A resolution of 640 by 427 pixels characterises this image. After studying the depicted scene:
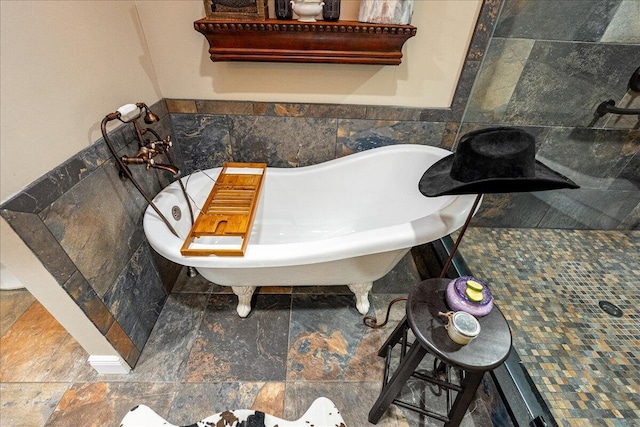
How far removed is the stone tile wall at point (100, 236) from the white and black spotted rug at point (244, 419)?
0.22 metres

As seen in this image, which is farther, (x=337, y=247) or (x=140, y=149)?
(x=140, y=149)

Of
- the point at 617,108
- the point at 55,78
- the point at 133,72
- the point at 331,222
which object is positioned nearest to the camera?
the point at 55,78

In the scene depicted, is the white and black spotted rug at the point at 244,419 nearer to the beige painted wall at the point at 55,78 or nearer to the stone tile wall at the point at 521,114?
the beige painted wall at the point at 55,78

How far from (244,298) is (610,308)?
1.79 metres

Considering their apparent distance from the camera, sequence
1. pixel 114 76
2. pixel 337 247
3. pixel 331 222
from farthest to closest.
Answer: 1. pixel 331 222
2. pixel 114 76
3. pixel 337 247

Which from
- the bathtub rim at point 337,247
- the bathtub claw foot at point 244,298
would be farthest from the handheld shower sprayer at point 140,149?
the bathtub claw foot at point 244,298

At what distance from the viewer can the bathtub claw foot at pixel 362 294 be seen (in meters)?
1.31

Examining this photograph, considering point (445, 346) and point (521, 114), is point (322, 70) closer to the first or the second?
point (521, 114)

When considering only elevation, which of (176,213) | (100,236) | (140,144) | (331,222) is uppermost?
(140,144)

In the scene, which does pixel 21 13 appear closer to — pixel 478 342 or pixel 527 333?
pixel 478 342

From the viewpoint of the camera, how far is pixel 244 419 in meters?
1.03

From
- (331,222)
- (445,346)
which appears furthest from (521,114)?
(445,346)

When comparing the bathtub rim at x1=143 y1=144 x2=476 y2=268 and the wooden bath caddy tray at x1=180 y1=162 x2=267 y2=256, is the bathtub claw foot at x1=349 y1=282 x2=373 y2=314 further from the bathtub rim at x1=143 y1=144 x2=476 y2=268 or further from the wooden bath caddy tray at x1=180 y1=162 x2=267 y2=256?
the wooden bath caddy tray at x1=180 y1=162 x2=267 y2=256

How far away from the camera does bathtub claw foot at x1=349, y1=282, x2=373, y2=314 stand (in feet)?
4.30
